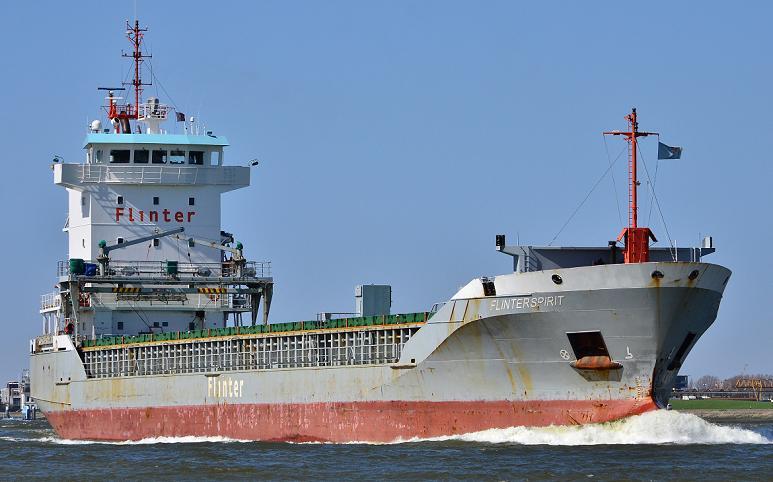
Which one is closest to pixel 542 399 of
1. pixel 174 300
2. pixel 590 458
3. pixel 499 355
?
pixel 499 355

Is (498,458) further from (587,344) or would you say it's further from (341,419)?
(341,419)

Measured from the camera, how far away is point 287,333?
42344 mm

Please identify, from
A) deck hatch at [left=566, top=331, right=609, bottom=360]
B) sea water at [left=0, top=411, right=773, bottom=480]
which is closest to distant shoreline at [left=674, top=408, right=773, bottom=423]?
sea water at [left=0, top=411, right=773, bottom=480]

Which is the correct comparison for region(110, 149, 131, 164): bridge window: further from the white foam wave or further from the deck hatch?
the deck hatch

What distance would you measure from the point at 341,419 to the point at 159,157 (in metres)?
16.8

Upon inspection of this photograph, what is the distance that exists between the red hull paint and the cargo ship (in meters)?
0.05

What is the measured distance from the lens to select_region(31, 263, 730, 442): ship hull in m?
33.2

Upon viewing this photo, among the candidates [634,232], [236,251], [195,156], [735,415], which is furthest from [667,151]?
[735,415]

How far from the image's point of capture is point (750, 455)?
3206cm

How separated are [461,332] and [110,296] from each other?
19.3 metres

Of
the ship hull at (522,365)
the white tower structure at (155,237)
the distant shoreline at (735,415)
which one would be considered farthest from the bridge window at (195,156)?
the distant shoreline at (735,415)

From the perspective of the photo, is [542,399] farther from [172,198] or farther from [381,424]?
[172,198]

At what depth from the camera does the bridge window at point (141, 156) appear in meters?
52.0

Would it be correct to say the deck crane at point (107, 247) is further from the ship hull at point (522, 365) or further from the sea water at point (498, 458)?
the sea water at point (498, 458)
